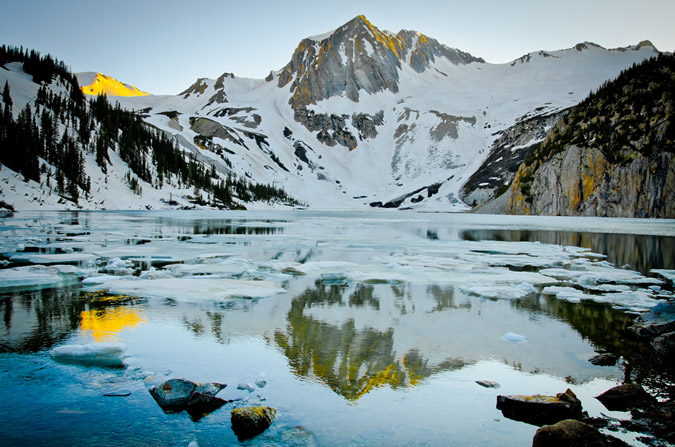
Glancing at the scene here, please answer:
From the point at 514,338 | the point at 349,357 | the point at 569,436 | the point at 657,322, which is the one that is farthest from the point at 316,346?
the point at 657,322

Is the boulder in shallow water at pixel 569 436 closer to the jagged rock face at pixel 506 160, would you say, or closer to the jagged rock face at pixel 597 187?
the jagged rock face at pixel 597 187

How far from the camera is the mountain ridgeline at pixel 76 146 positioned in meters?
68.6

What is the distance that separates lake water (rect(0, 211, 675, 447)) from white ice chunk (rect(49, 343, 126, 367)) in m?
0.13

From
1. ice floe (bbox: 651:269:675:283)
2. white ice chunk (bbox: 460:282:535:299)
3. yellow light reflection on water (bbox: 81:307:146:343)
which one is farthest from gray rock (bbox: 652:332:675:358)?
yellow light reflection on water (bbox: 81:307:146:343)

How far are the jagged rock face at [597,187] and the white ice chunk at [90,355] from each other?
7729 centimetres

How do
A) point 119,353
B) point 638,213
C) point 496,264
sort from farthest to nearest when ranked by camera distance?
point 638,213
point 496,264
point 119,353

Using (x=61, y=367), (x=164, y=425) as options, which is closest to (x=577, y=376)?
(x=164, y=425)

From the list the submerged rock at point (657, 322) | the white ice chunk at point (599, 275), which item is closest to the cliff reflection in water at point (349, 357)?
the submerged rock at point (657, 322)

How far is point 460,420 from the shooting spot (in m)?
4.20

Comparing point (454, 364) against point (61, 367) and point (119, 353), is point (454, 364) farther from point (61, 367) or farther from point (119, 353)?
point (61, 367)

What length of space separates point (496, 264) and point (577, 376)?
1059cm

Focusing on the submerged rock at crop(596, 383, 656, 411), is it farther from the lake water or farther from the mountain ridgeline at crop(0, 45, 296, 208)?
the mountain ridgeline at crop(0, 45, 296, 208)

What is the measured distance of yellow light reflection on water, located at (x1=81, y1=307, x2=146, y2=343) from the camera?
21.9ft

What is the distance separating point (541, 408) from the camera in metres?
4.34
